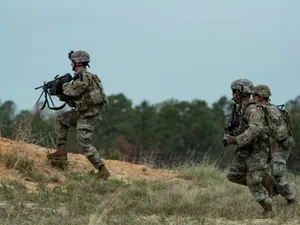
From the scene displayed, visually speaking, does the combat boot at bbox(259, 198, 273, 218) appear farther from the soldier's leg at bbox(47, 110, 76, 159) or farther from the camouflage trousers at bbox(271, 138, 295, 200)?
the soldier's leg at bbox(47, 110, 76, 159)

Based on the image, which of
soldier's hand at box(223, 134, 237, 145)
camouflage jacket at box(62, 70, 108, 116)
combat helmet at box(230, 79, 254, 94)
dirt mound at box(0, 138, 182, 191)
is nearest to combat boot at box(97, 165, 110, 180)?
dirt mound at box(0, 138, 182, 191)

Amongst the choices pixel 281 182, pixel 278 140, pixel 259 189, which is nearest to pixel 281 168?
pixel 281 182

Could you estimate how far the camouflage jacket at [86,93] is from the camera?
34.4 ft

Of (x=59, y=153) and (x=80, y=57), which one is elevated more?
(x=80, y=57)

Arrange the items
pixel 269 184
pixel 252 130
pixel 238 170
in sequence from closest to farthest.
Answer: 1. pixel 252 130
2. pixel 238 170
3. pixel 269 184

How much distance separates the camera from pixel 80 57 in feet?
35.2

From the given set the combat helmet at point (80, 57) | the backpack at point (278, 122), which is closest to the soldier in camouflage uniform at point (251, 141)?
the backpack at point (278, 122)

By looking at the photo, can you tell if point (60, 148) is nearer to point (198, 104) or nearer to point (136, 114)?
point (136, 114)

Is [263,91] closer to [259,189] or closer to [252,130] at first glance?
[252,130]

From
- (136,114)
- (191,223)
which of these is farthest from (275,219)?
(136,114)

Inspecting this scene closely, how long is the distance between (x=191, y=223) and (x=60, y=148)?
4233mm

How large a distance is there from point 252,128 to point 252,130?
0.10ft

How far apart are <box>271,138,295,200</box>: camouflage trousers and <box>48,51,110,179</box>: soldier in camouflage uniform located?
115 inches

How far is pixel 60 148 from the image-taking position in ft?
36.8
